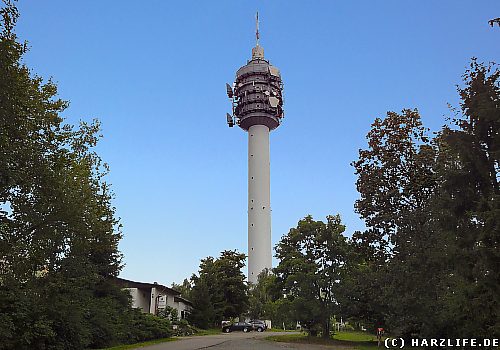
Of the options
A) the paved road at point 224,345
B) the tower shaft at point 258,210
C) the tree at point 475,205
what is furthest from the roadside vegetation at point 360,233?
the tower shaft at point 258,210

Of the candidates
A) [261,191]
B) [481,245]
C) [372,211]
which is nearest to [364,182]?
[372,211]

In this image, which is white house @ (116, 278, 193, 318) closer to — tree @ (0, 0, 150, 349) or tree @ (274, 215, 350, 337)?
tree @ (274, 215, 350, 337)

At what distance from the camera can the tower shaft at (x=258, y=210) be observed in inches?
2911

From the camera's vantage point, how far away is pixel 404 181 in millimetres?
25906

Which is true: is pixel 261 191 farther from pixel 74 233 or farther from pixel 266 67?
pixel 74 233

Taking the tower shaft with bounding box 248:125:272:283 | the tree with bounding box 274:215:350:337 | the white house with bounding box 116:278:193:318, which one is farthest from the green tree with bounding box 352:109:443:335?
the tower shaft with bounding box 248:125:272:283

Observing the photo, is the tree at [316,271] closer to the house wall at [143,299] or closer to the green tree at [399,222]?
the green tree at [399,222]

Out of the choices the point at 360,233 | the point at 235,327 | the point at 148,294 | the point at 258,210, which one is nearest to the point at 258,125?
the point at 258,210

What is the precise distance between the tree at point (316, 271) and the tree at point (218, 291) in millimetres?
15696

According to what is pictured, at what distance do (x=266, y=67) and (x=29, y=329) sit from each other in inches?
2868

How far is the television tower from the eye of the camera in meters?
74.2

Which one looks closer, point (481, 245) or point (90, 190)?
point (481, 245)

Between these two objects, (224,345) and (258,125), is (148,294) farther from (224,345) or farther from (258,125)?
(258,125)

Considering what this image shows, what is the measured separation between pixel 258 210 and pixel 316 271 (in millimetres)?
40960
